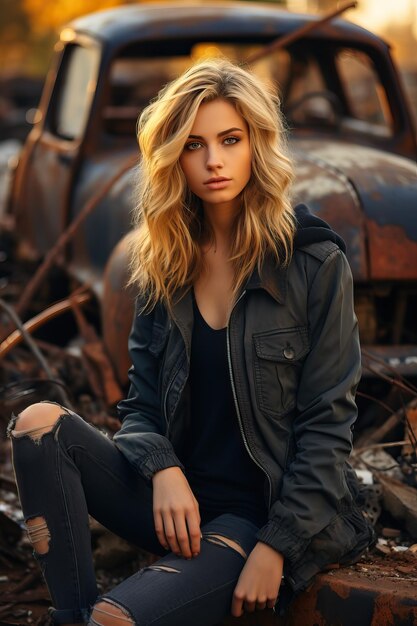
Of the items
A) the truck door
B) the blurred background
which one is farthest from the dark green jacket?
the blurred background

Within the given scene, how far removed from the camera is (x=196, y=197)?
316 centimetres

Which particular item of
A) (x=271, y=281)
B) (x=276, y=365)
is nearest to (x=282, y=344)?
(x=276, y=365)

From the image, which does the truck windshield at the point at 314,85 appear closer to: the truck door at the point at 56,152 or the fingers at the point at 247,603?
the truck door at the point at 56,152

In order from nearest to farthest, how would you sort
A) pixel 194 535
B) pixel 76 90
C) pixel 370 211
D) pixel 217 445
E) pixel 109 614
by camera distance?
pixel 109 614
pixel 194 535
pixel 217 445
pixel 370 211
pixel 76 90

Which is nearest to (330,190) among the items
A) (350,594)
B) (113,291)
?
(113,291)

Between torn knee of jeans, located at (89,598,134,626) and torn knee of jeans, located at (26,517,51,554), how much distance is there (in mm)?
257

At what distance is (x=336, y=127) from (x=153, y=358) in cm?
300

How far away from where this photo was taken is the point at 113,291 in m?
4.37

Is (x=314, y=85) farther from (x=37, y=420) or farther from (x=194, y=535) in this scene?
(x=194, y=535)

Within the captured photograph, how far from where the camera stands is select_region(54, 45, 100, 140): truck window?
19.3ft

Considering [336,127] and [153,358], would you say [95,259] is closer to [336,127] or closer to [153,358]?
[336,127]

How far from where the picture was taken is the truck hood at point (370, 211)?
3988 millimetres

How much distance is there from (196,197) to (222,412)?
23.4 inches

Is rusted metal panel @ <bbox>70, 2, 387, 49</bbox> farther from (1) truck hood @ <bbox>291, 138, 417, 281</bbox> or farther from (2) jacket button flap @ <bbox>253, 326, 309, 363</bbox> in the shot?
(2) jacket button flap @ <bbox>253, 326, 309, 363</bbox>
